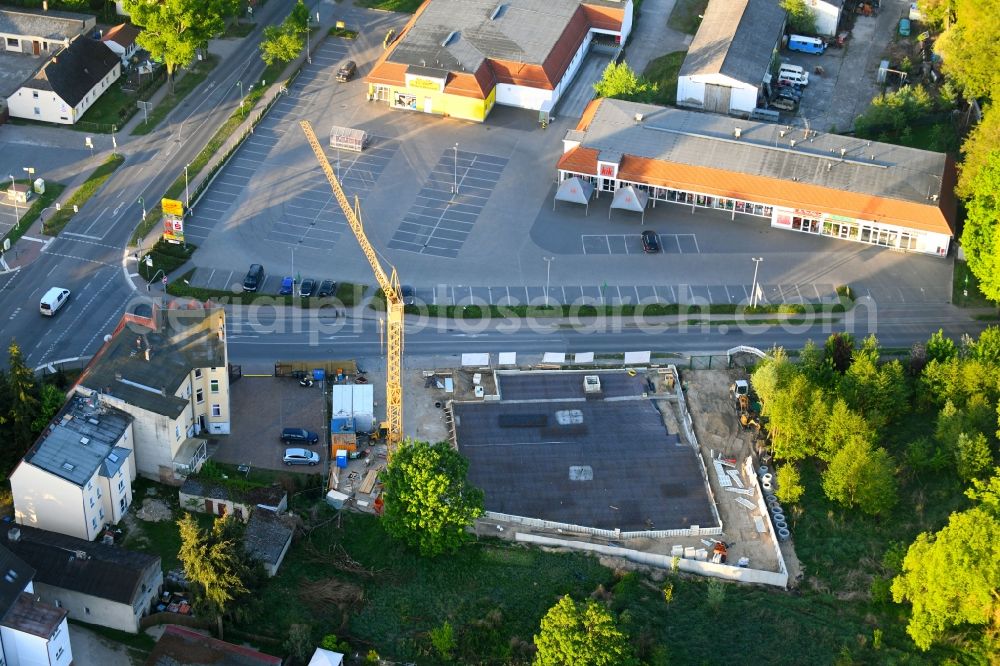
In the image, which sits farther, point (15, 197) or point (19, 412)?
point (15, 197)

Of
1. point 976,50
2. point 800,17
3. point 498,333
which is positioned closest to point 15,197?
point 498,333

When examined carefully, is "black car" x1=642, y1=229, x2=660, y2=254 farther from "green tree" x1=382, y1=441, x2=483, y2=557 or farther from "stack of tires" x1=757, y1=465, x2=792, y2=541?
"green tree" x1=382, y1=441, x2=483, y2=557

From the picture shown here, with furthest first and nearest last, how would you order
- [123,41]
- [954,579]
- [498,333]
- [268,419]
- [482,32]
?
[482,32] → [123,41] → [498,333] → [268,419] → [954,579]

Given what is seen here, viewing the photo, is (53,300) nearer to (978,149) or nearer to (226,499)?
(226,499)

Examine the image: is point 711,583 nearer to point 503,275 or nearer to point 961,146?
point 503,275

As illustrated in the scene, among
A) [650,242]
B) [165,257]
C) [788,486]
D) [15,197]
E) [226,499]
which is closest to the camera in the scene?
[226,499]

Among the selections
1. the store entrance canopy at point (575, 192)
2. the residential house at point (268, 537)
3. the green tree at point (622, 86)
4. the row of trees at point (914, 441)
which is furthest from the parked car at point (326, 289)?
the green tree at point (622, 86)

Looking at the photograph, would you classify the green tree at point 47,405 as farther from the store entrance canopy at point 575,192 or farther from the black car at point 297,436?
the store entrance canopy at point 575,192

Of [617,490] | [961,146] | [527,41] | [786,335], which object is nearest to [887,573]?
[617,490]

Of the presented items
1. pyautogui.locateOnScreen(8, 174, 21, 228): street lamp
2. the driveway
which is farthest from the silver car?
pyautogui.locateOnScreen(8, 174, 21, 228): street lamp
